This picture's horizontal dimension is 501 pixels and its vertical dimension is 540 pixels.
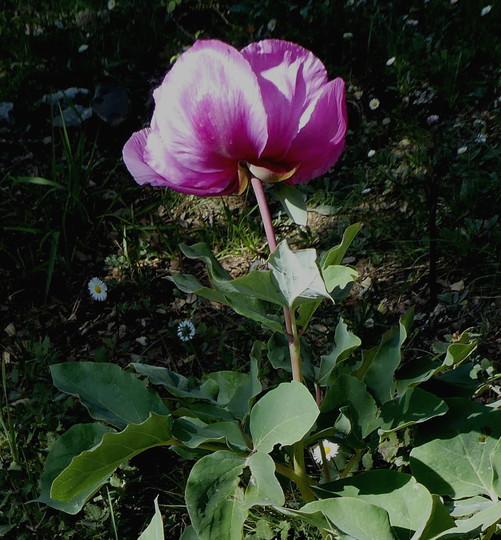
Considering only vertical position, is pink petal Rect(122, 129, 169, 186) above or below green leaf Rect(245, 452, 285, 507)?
above

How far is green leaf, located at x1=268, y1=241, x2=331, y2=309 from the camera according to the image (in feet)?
3.07

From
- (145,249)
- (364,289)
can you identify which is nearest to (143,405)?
(364,289)

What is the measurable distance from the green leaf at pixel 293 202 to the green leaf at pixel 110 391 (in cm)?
39

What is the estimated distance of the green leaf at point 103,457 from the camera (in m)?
1.00

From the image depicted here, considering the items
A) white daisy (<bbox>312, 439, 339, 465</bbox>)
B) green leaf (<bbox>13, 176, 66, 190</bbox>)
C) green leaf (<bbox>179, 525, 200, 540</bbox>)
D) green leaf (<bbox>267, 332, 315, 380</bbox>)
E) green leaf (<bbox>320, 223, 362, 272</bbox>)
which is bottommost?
white daisy (<bbox>312, 439, 339, 465</bbox>)

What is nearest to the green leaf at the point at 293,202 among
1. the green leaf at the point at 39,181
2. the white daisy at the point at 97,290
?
the white daisy at the point at 97,290

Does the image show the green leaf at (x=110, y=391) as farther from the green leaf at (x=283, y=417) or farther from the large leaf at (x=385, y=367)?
the large leaf at (x=385, y=367)

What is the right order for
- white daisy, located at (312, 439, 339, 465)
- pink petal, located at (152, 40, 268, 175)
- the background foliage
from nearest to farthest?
pink petal, located at (152, 40, 268, 175), white daisy, located at (312, 439, 339, 465), the background foliage

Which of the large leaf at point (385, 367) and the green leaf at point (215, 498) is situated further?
the large leaf at point (385, 367)

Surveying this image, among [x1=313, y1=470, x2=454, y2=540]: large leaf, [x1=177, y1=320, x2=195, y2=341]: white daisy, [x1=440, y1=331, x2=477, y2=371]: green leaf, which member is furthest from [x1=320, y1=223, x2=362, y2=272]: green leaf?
[x1=177, y1=320, x2=195, y2=341]: white daisy

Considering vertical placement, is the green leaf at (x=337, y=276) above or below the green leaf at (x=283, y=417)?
above

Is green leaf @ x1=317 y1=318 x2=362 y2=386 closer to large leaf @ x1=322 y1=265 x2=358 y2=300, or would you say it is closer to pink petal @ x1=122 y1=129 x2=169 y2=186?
large leaf @ x1=322 y1=265 x2=358 y2=300

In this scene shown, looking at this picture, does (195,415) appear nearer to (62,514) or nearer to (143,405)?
(143,405)

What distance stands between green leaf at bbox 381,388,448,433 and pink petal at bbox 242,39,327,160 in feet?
1.56
